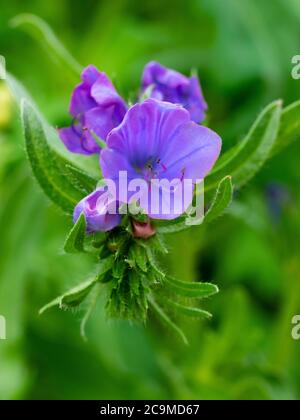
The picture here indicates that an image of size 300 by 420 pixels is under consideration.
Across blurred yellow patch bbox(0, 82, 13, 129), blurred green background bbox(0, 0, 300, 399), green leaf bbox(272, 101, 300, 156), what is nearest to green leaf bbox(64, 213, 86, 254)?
green leaf bbox(272, 101, 300, 156)

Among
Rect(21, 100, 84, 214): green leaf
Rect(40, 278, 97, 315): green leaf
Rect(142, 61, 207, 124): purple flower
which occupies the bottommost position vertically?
Rect(40, 278, 97, 315): green leaf

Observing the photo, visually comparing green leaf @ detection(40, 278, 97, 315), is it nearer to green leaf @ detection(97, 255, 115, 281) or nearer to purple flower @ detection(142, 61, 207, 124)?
green leaf @ detection(97, 255, 115, 281)

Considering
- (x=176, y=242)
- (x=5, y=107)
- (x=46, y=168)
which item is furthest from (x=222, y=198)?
(x=5, y=107)

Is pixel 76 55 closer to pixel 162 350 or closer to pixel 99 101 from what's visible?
pixel 162 350

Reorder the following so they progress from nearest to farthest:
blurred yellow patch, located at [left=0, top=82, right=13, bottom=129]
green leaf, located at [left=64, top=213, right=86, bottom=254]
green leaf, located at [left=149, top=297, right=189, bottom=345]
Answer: green leaf, located at [left=64, top=213, right=86, bottom=254] < green leaf, located at [left=149, top=297, right=189, bottom=345] < blurred yellow patch, located at [left=0, top=82, right=13, bottom=129]

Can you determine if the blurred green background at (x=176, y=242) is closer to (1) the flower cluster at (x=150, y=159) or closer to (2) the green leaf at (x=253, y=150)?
(2) the green leaf at (x=253, y=150)

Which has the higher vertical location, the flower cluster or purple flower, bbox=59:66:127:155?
purple flower, bbox=59:66:127:155

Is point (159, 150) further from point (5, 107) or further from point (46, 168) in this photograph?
point (5, 107)
